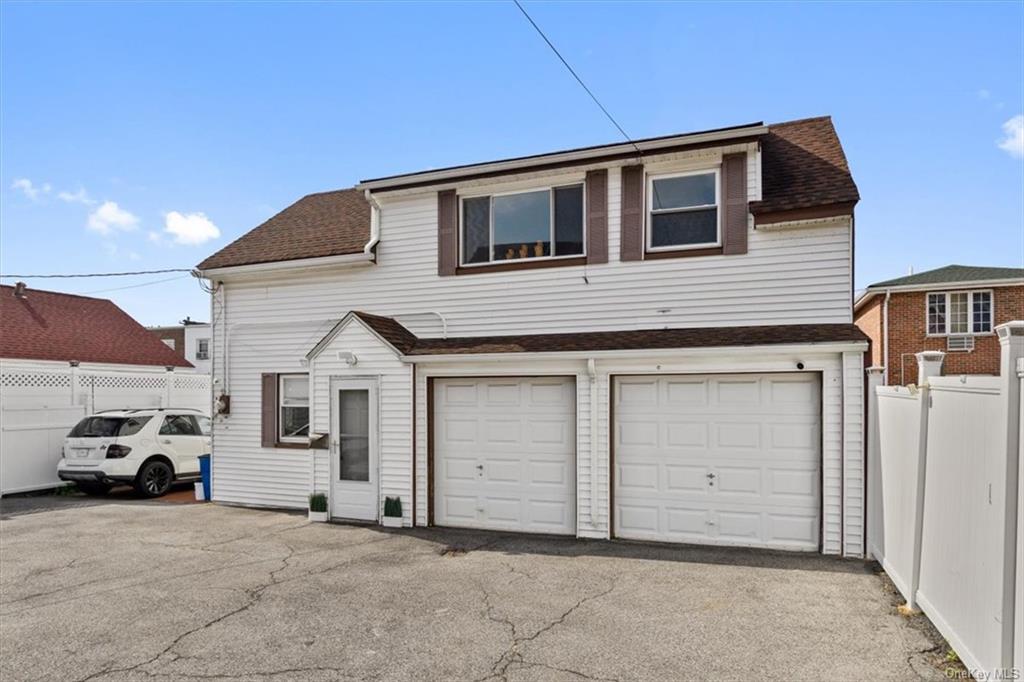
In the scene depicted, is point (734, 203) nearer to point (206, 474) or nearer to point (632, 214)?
point (632, 214)

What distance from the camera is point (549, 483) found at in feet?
29.2

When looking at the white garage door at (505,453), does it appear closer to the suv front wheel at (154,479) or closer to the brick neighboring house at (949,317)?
the suv front wheel at (154,479)

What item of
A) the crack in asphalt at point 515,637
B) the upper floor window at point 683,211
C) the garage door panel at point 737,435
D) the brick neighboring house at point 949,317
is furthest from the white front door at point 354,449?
the brick neighboring house at point 949,317

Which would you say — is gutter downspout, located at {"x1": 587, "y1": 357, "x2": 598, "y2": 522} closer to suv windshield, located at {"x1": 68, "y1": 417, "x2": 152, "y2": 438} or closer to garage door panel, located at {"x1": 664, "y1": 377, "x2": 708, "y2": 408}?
garage door panel, located at {"x1": 664, "y1": 377, "x2": 708, "y2": 408}

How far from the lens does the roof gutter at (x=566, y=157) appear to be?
848 cm

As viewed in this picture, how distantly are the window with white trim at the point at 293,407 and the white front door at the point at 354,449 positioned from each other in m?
1.60

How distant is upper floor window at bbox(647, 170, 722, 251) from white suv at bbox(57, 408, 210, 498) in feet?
36.1

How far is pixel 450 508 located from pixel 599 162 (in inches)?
231

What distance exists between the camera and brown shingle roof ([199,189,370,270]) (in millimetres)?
11086

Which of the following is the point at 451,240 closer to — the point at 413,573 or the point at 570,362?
the point at 570,362

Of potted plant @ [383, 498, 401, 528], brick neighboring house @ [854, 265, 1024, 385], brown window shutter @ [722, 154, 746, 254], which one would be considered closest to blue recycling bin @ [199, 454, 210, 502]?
potted plant @ [383, 498, 401, 528]

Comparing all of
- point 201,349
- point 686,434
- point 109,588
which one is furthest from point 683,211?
point 201,349

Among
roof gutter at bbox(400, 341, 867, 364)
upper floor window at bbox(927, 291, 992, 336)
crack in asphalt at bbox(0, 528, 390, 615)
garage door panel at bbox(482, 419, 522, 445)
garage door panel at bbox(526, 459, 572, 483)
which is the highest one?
upper floor window at bbox(927, 291, 992, 336)

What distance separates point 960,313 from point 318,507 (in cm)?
2224
